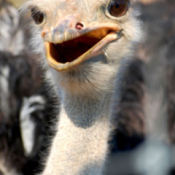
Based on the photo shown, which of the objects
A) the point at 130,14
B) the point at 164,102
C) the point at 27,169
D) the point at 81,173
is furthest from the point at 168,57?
the point at 81,173

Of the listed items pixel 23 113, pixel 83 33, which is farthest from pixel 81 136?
pixel 23 113

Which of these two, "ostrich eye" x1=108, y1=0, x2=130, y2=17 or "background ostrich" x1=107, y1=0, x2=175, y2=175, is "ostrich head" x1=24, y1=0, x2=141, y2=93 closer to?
"ostrich eye" x1=108, y1=0, x2=130, y2=17

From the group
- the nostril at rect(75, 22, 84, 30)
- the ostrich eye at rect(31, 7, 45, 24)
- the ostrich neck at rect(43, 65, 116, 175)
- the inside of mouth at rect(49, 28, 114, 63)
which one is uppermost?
the nostril at rect(75, 22, 84, 30)

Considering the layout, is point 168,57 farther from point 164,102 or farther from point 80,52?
point 80,52

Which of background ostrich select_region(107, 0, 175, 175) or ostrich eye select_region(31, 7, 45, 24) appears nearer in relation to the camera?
ostrich eye select_region(31, 7, 45, 24)

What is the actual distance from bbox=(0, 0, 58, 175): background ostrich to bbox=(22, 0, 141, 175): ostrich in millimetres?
1241

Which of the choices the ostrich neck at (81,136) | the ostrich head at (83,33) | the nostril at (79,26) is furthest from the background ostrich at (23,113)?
the nostril at (79,26)

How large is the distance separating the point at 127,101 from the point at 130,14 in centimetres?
142

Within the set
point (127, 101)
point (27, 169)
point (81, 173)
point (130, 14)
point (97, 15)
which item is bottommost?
point (27, 169)

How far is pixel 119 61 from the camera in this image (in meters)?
1.50

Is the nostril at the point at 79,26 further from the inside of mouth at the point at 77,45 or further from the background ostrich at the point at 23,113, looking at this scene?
the background ostrich at the point at 23,113

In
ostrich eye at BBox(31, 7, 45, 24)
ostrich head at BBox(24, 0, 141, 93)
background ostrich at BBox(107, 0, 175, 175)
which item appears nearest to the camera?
ostrich head at BBox(24, 0, 141, 93)

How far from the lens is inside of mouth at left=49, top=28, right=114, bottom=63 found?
1.27 metres

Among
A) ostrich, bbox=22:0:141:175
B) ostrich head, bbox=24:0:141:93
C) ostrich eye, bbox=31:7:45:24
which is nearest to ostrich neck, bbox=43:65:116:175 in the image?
ostrich, bbox=22:0:141:175
